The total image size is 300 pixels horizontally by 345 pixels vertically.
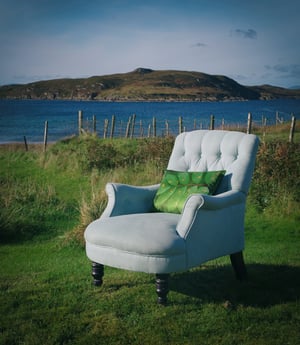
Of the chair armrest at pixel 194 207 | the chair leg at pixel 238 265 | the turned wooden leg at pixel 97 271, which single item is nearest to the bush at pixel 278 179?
the chair leg at pixel 238 265

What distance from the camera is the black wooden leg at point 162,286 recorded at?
2.92 m

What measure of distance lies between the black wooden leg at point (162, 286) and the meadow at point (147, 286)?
0.06 meters

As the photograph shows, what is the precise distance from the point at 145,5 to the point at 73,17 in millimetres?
1760

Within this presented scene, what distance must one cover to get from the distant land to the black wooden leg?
79907 millimetres

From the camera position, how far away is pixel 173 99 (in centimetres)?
8200

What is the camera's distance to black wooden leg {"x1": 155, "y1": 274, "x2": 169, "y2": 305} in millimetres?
2917

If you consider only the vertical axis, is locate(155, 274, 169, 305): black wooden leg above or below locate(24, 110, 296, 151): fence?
above

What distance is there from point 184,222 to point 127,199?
0.76m

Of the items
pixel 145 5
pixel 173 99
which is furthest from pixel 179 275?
pixel 173 99

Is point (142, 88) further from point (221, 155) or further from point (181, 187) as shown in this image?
point (181, 187)

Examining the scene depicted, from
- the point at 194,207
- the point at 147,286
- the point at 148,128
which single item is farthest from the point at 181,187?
the point at 148,128

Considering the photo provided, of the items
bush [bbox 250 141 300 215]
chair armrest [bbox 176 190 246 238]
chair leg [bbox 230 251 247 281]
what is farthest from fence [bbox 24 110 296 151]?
chair armrest [bbox 176 190 246 238]

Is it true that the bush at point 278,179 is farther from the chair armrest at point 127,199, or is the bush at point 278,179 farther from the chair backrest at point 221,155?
the chair armrest at point 127,199

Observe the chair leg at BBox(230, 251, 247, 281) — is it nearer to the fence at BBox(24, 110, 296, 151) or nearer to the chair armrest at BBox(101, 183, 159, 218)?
the chair armrest at BBox(101, 183, 159, 218)
